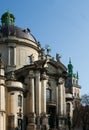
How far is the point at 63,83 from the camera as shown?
229 feet

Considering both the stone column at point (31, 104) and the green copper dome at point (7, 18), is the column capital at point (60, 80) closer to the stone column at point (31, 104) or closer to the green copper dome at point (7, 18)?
the stone column at point (31, 104)

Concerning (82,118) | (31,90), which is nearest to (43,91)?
(31,90)

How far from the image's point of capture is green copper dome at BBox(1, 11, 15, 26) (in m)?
78.1

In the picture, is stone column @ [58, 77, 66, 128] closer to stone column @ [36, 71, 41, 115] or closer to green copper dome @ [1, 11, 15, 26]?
stone column @ [36, 71, 41, 115]

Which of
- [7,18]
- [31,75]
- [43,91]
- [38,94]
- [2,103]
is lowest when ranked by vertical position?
[2,103]

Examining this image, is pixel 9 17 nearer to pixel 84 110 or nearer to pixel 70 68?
pixel 84 110

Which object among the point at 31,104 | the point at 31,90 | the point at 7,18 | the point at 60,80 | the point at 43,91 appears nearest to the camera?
the point at 31,104

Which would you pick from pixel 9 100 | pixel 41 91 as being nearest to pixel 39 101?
pixel 41 91

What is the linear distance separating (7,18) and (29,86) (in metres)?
20.3

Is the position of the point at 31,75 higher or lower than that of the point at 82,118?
higher

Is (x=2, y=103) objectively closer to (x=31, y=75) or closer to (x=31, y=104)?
(x=31, y=104)

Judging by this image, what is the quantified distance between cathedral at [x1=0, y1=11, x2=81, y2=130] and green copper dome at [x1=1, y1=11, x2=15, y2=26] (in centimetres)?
229

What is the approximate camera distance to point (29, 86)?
62.8 metres

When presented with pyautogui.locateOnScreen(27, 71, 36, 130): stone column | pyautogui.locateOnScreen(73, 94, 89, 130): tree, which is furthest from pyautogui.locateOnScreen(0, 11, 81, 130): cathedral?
pyautogui.locateOnScreen(73, 94, 89, 130): tree
